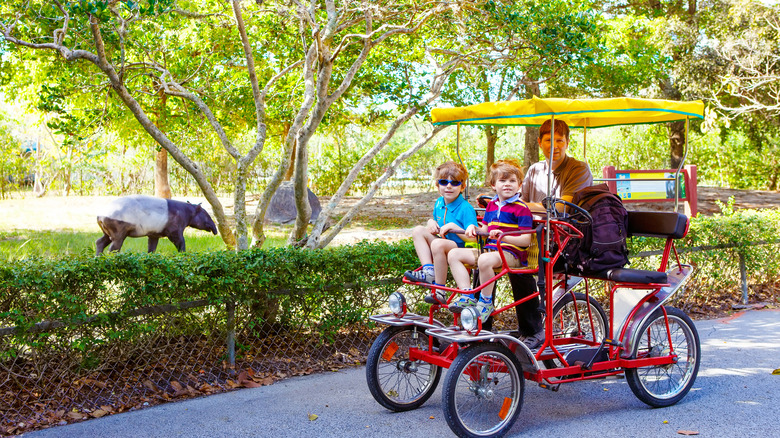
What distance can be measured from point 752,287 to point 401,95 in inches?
227

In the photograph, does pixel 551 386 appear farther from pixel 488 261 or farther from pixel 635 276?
pixel 488 261

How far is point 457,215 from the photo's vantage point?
507cm

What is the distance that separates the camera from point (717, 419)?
4672mm

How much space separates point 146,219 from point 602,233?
261 inches

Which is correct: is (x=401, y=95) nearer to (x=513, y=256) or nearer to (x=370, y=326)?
(x=370, y=326)

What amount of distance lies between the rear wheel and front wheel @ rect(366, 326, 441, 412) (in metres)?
1.26

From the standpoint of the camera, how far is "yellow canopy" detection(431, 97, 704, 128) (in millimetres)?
4574

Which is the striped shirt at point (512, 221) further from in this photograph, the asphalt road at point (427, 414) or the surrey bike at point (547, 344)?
the asphalt road at point (427, 414)

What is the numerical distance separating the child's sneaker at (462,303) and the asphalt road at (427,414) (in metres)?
0.84

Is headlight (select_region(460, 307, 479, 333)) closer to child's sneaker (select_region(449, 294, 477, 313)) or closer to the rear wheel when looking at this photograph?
child's sneaker (select_region(449, 294, 477, 313))

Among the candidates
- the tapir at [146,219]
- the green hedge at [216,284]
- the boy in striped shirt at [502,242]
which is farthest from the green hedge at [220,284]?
the tapir at [146,219]

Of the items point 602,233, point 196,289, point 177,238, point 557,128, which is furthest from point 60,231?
point 602,233

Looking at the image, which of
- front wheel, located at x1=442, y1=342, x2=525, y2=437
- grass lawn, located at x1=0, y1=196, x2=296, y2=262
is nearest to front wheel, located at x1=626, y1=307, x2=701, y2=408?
front wheel, located at x1=442, y1=342, x2=525, y2=437

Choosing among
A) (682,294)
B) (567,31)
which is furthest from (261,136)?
(682,294)
